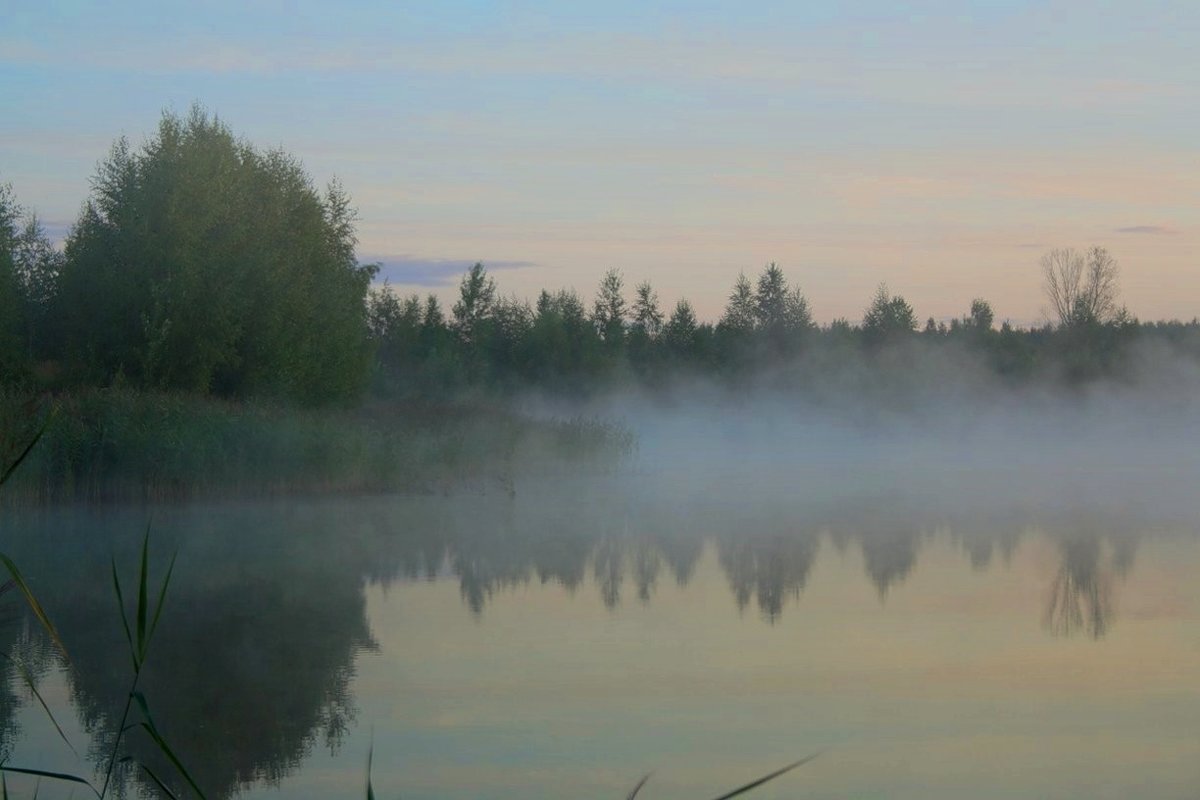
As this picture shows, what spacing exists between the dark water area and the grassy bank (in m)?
0.62

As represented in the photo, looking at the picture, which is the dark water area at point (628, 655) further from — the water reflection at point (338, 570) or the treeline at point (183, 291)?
the treeline at point (183, 291)

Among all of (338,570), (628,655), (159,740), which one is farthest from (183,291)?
(159,740)

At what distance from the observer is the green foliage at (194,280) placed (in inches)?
845

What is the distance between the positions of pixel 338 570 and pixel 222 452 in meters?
5.07

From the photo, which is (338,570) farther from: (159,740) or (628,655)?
(159,740)

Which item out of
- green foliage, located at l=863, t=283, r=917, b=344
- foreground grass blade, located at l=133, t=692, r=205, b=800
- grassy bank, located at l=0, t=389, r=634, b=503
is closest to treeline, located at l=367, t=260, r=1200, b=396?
green foliage, located at l=863, t=283, r=917, b=344

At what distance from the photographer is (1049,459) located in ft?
82.0

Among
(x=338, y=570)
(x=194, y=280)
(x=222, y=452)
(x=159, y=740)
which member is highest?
(x=194, y=280)

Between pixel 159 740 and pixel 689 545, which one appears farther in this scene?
pixel 689 545

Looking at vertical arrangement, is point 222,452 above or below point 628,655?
above

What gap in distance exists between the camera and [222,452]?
15.3 meters

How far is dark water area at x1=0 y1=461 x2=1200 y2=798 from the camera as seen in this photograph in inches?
215

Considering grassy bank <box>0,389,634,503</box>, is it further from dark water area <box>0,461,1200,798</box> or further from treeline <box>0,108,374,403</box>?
treeline <box>0,108,374,403</box>

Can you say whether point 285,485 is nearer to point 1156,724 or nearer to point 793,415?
point 1156,724
